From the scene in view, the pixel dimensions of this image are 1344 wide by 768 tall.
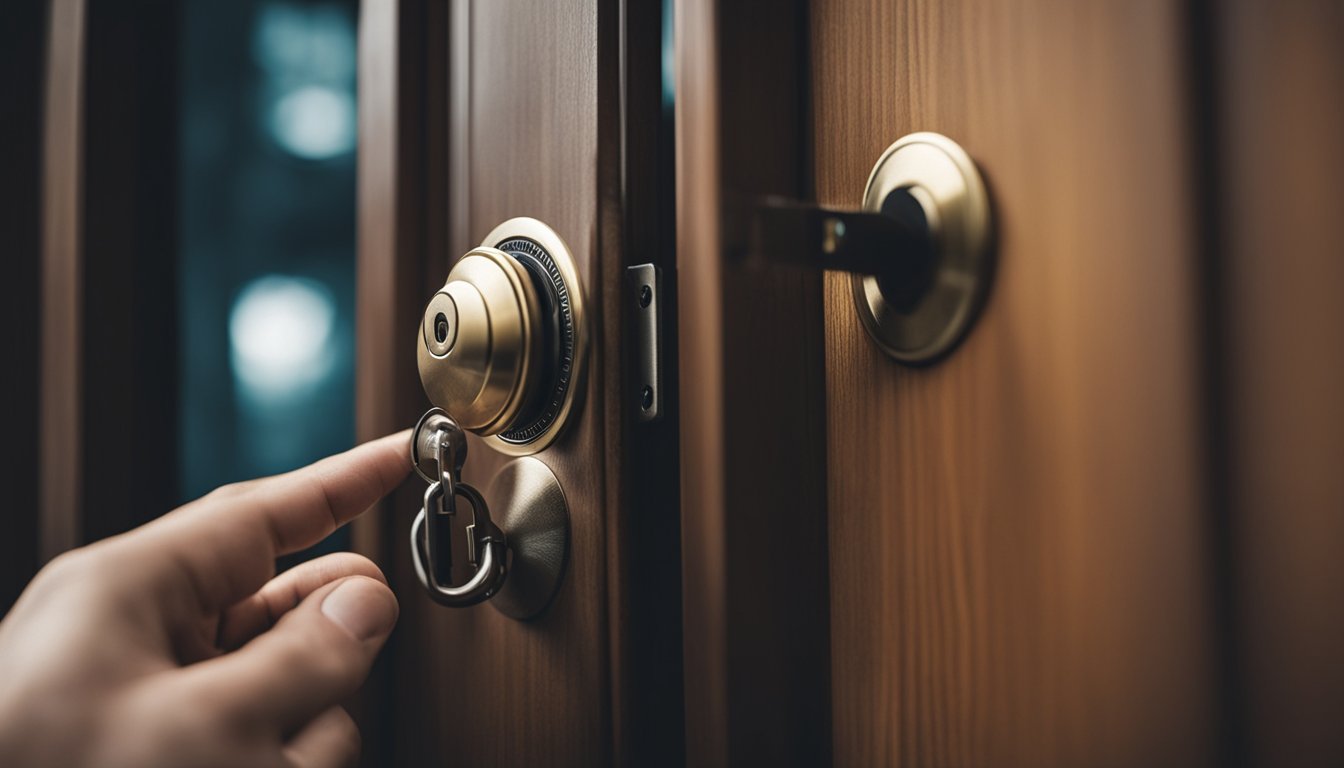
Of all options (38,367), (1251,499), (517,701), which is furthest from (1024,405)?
(38,367)

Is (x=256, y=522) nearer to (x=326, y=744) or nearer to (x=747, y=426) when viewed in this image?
(x=326, y=744)

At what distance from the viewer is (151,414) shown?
687mm

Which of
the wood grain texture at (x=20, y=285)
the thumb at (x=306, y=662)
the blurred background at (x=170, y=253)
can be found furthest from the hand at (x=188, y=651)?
the wood grain texture at (x=20, y=285)

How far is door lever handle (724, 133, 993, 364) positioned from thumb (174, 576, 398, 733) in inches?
8.4

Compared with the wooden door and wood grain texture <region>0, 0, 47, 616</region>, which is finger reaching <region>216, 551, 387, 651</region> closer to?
the wooden door

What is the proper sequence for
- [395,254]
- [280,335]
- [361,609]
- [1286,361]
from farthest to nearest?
[280,335], [395,254], [361,609], [1286,361]

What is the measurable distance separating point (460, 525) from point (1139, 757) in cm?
36

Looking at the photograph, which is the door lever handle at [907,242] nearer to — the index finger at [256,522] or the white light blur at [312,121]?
the index finger at [256,522]

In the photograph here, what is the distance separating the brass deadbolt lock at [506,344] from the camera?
0.39 meters

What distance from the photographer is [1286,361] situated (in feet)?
0.79

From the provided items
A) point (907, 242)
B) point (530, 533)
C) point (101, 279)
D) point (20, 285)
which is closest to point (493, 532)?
point (530, 533)

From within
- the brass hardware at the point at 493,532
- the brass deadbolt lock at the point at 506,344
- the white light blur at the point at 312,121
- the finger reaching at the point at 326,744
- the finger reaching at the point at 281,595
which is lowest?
the finger reaching at the point at 326,744

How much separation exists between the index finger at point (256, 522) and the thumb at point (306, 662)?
0.11 ft

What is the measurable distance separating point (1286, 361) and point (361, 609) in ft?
1.10
